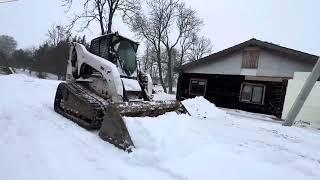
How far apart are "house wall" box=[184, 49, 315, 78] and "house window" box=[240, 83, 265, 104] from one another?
795mm

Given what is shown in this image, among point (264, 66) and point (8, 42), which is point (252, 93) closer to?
point (264, 66)

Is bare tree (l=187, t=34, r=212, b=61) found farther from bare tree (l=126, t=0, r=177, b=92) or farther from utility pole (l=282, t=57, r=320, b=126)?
utility pole (l=282, t=57, r=320, b=126)

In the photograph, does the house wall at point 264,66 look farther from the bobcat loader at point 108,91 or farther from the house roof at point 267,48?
the bobcat loader at point 108,91

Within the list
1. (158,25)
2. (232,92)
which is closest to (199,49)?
(158,25)

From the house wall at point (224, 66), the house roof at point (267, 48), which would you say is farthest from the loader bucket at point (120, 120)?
the house wall at point (224, 66)

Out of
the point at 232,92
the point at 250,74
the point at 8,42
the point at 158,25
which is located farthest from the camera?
the point at 8,42

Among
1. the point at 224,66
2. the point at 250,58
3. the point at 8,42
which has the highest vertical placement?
the point at 8,42

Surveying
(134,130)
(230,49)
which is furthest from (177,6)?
(134,130)

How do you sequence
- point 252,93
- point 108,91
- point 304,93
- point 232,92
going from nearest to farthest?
1. point 108,91
2. point 304,93
3. point 252,93
4. point 232,92

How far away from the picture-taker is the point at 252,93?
1981 centimetres

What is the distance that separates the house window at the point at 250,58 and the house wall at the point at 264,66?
20 centimetres

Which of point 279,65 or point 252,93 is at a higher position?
point 279,65

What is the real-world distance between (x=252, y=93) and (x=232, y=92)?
4.22ft

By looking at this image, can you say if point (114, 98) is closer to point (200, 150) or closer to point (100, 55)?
point (100, 55)
